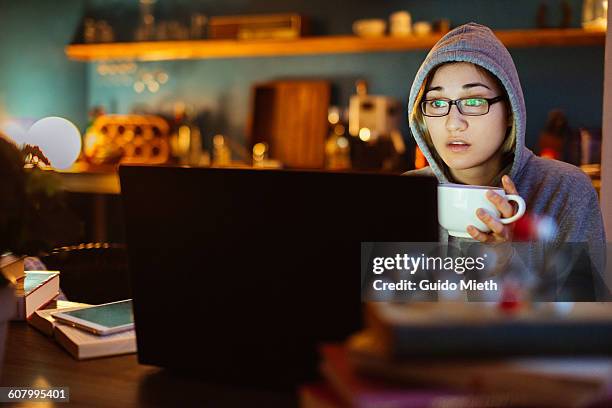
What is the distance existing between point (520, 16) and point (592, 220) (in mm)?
2989

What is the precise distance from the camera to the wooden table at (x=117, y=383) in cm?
101

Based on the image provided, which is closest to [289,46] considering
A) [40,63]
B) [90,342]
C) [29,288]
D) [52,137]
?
[40,63]

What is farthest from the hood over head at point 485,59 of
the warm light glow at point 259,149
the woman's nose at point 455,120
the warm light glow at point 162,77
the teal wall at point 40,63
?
the teal wall at point 40,63

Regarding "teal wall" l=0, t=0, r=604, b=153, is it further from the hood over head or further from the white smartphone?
the white smartphone

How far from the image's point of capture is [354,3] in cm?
486

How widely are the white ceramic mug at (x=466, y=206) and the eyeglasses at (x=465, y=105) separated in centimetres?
57

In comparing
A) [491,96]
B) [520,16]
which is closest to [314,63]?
[520,16]

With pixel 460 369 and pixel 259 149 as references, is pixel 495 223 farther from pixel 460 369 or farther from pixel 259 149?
pixel 259 149

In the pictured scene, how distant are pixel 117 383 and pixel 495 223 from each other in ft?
1.86

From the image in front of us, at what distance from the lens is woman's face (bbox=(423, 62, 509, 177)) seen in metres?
1.68

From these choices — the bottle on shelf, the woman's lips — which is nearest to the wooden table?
the woman's lips

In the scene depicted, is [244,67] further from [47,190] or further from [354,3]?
[47,190]

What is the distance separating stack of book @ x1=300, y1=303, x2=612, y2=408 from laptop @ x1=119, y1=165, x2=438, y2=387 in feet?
0.68

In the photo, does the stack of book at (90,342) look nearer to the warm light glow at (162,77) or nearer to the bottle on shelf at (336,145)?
the bottle on shelf at (336,145)
